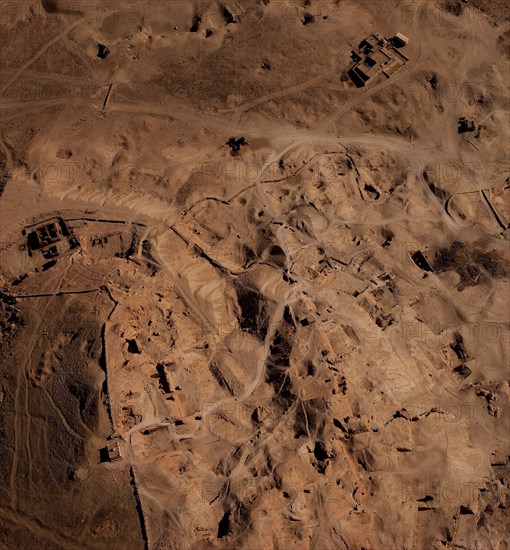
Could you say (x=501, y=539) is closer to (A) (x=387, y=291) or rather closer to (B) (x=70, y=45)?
(A) (x=387, y=291)

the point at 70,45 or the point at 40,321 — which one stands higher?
the point at 70,45

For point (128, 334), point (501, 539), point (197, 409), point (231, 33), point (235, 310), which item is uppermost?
point (231, 33)

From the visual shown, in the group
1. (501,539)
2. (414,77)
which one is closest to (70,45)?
(414,77)

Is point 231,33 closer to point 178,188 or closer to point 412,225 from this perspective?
point 178,188

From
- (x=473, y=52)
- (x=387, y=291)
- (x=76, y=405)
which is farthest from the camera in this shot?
(x=473, y=52)

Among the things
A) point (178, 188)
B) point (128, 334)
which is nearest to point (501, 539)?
point (128, 334)

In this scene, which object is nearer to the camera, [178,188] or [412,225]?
[178,188]

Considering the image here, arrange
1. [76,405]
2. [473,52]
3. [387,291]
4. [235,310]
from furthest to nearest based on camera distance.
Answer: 1. [473,52]
2. [387,291]
3. [235,310]
4. [76,405]
